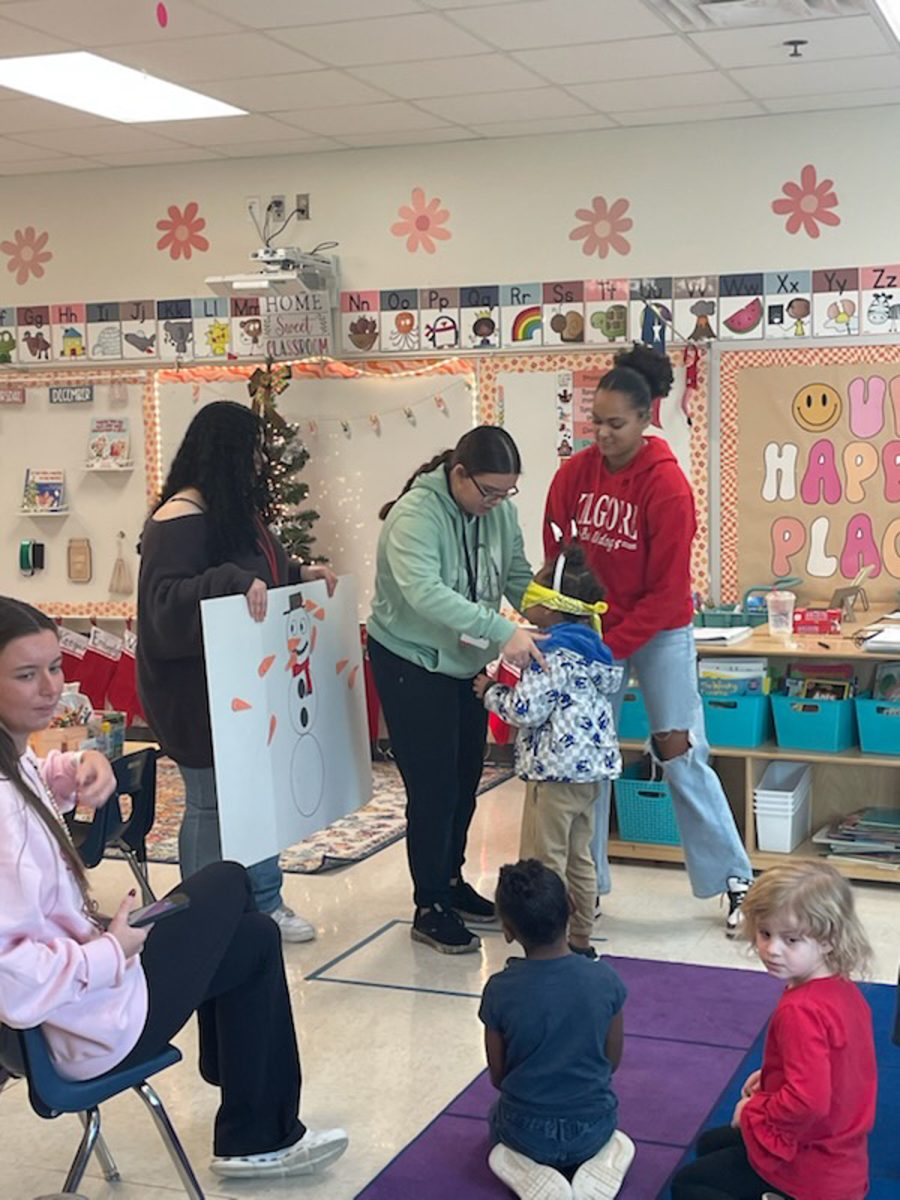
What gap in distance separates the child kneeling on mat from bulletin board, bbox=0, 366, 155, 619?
4.66 meters

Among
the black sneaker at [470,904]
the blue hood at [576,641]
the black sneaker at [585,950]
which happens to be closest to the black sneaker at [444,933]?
the black sneaker at [470,904]

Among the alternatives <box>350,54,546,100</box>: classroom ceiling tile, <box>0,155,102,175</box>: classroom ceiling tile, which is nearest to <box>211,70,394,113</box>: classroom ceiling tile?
<box>350,54,546,100</box>: classroom ceiling tile

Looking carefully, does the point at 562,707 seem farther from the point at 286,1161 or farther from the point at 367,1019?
the point at 286,1161

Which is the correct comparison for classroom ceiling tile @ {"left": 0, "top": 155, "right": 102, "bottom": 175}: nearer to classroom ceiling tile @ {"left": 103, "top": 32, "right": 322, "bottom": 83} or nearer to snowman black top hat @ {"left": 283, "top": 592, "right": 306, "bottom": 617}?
classroom ceiling tile @ {"left": 103, "top": 32, "right": 322, "bottom": 83}

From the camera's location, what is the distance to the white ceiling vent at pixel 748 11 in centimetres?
433

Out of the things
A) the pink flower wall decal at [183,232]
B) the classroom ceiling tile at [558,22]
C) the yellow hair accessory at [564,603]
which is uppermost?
the classroom ceiling tile at [558,22]

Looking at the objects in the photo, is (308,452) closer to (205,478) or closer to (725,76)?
(725,76)

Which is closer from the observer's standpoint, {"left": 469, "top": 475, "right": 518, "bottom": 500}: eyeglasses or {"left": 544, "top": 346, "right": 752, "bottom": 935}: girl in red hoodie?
{"left": 469, "top": 475, "right": 518, "bottom": 500}: eyeglasses

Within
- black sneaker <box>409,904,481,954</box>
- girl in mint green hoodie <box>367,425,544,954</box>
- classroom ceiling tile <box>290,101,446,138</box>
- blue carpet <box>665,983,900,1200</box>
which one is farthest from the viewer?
classroom ceiling tile <box>290,101,446,138</box>

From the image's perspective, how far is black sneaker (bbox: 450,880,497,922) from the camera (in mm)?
4285

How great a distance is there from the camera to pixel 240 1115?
109 inches

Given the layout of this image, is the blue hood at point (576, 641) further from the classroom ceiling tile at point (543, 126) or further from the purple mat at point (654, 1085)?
the classroom ceiling tile at point (543, 126)

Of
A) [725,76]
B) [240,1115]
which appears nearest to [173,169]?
[725,76]

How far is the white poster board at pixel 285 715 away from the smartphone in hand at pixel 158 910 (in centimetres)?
108
